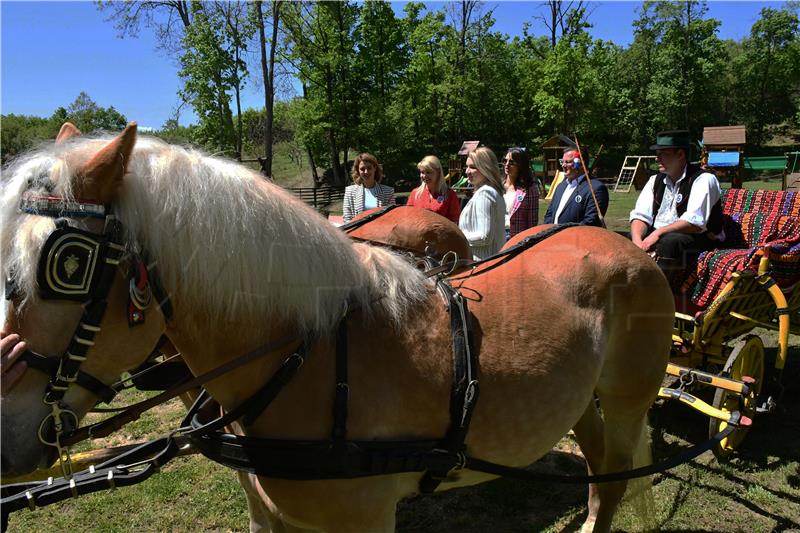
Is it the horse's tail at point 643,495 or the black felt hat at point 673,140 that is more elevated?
the black felt hat at point 673,140

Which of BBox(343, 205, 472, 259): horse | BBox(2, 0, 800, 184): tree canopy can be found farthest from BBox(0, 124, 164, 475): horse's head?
BBox(2, 0, 800, 184): tree canopy

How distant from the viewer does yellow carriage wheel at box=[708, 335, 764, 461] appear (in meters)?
3.69

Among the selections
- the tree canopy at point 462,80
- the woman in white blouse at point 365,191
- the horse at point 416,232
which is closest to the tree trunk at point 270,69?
the tree canopy at point 462,80

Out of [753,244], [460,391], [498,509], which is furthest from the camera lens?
[753,244]

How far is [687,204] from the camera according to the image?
3.87m

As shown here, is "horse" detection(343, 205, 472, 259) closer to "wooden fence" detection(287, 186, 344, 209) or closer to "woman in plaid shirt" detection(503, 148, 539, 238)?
"woman in plaid shirt" detection(503, 148, 539, 238)

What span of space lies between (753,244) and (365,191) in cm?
362

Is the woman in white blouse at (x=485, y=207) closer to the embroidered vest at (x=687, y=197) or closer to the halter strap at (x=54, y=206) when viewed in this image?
the embroidered vest at (x=687, y=197)

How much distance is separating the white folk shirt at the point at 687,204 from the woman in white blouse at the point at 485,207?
1.10 metres

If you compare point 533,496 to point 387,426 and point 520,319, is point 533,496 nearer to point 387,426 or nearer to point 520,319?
point 520,319

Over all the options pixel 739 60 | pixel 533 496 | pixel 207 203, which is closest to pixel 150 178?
pixel 207 203

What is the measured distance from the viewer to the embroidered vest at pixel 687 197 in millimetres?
3902

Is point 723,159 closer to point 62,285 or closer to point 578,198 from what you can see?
point 578,198

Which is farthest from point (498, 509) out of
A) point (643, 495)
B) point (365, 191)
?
point (365, 191)
